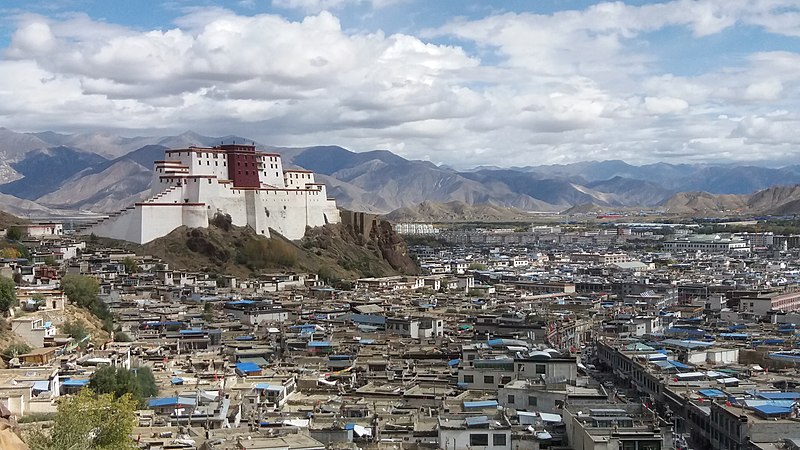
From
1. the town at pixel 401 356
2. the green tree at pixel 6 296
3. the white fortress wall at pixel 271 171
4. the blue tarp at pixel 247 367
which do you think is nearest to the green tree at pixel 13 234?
the town at pixel 401 356

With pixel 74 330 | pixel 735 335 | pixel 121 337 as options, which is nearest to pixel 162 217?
pixel 121 337

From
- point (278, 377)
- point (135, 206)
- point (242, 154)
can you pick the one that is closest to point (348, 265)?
point (242, 154)

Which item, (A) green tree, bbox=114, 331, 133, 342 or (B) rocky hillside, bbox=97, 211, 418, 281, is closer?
(A) green tree, bbox=114, 331, 133, 342

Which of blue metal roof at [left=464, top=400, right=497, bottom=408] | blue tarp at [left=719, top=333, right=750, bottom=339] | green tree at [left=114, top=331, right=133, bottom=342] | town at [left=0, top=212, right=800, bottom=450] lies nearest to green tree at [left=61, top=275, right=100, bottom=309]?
town at [left=0, top=212, right=800, bottom=450]

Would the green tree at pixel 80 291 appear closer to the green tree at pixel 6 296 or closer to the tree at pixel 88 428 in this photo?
the green tree at pixel 6 296

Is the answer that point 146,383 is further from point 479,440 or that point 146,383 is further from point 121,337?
point 121,337

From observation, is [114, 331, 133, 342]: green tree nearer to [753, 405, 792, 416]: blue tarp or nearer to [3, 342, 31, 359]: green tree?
[3, 342, 31, 359]: green tree

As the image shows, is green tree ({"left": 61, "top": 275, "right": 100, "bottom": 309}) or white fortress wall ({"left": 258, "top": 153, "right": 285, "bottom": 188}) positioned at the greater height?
white fortress wall ({"left": 258, "top": 153, "right": 285, "bottom": 188})
